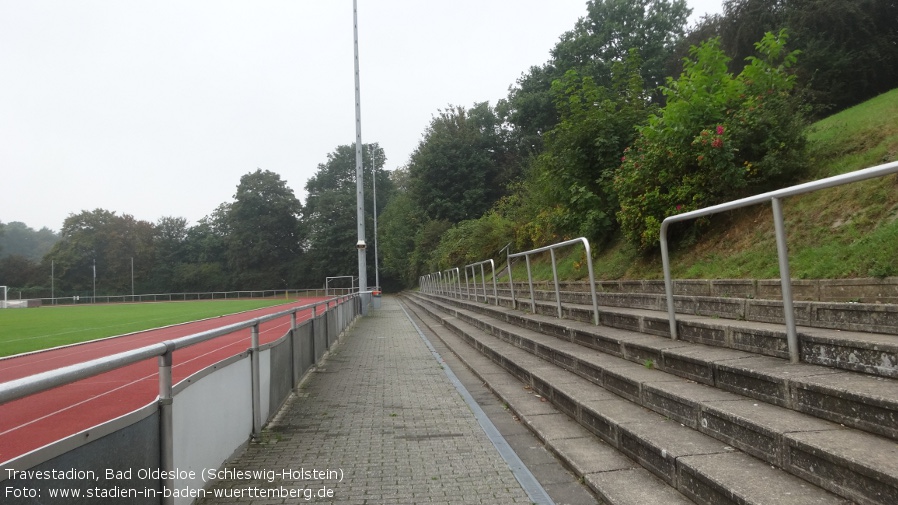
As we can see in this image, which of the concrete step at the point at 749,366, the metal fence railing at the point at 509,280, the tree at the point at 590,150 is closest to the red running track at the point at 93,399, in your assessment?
the concrete step at the point at 749,366

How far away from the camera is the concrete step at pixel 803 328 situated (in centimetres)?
325

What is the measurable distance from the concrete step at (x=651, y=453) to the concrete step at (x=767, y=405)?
47mm

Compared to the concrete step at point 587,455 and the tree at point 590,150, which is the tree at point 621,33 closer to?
the tree at point 590,150

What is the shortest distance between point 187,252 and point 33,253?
62.4 meters

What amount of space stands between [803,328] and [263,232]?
71.7 meters

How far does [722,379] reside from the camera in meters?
3.85

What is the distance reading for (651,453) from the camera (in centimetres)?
344

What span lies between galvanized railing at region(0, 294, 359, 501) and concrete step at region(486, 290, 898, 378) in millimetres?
3764

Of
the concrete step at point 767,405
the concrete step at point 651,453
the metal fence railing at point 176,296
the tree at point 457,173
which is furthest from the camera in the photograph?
the metal fence railing at point 176,296

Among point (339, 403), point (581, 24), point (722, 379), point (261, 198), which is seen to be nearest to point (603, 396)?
point (722, 379)

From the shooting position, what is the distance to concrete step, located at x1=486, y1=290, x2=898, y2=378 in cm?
325

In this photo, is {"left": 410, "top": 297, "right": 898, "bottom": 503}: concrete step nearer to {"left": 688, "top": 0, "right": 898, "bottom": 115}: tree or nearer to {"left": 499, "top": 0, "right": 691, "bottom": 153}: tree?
{"left": 688, "top": 0, "right": 898, "bottom": 115}: tree

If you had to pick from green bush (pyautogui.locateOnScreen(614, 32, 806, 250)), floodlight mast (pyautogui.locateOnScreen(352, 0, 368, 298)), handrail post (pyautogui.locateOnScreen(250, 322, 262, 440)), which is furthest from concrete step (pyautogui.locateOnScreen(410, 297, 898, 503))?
floodlight mast (pyautogui.locateOnScreen(352, 0, 368, 298))

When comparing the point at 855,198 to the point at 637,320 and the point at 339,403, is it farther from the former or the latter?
the point at 339,403
